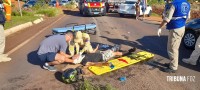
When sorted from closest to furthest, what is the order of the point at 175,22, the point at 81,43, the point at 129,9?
the point at 175,22 → the point at 81,43 → the point at 129,9

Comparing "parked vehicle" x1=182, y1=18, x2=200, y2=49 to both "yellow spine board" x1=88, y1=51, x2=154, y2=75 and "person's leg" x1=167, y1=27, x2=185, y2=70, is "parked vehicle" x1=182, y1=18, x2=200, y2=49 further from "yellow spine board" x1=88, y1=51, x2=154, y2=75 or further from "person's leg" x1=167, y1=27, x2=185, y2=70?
"person's leg" x1=167, y1=27, x2=185, y2=70

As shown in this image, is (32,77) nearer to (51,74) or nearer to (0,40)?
(51,74)

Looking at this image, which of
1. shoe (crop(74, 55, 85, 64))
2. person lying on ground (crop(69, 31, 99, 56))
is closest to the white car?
person lying on ground (crop(69, 31, 99, 56))

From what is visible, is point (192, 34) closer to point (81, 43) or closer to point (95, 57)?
point (95, 57)

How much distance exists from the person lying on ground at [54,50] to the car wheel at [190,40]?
14.1ft

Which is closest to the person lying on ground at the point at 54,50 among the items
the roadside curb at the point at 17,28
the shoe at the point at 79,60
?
the shoe at the point at 79,60

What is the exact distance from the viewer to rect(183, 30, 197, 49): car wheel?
8.57m

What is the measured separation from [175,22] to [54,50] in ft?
10.5

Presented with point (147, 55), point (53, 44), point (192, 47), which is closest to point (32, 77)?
point (53, 44)

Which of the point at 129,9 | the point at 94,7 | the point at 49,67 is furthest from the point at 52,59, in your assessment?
the point at 94,7

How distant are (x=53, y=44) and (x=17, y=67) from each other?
1396 millimetres

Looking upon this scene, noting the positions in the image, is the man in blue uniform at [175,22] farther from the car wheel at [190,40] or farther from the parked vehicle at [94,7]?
the parked vehicle at [94,7]

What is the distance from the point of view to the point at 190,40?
28.5ft

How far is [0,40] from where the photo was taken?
793 cm
